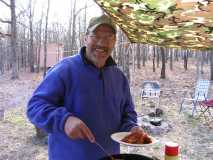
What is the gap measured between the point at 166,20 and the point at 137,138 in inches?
38.5

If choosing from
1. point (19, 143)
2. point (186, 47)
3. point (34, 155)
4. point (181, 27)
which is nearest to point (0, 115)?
point (19, 143)

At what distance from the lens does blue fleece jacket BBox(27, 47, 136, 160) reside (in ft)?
6.54

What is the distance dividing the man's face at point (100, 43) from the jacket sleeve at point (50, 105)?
22 centimetres

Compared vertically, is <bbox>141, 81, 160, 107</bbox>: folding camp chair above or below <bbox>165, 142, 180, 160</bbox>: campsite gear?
below

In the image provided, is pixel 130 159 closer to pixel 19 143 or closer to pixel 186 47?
pixel 186 47

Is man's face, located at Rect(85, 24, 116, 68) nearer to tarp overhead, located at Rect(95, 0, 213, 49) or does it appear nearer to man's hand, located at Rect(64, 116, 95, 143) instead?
tarp overhead, located at Rect(95, 0, 213, 49)

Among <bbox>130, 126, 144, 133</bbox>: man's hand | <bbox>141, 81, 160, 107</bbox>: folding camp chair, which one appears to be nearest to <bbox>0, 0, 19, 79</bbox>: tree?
<bbox>141, 81, 160, 107</bbox>: folding camp chair

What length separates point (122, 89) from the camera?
2338 millimetres

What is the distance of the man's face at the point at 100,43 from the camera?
205 centimetres

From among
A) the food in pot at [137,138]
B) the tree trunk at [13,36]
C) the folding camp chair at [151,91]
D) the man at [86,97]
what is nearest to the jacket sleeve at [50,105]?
the man at [86,97]

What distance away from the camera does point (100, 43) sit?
2.04 metres

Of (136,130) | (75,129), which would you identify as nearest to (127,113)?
(136,130)

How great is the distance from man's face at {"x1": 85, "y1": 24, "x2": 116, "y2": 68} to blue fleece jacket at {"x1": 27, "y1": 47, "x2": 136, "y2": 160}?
0.08 metres

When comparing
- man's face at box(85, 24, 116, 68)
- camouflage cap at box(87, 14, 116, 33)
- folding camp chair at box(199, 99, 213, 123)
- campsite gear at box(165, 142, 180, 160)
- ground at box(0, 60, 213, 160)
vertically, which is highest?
camouflage cap at box(87, 14, 116, 33)
